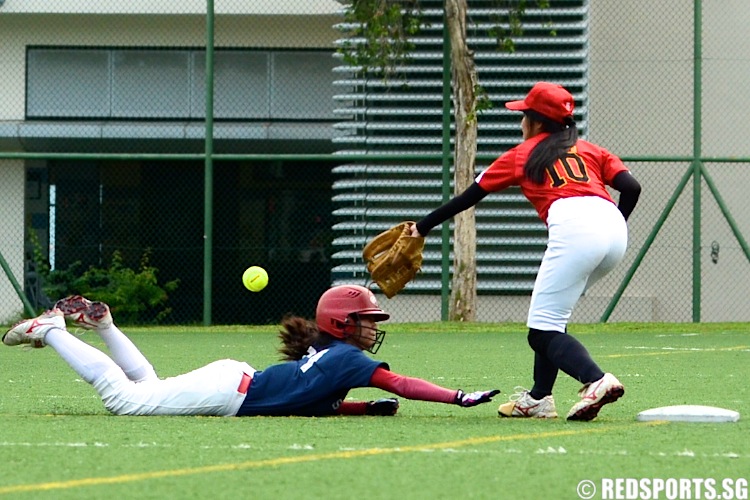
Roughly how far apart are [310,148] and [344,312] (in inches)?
567

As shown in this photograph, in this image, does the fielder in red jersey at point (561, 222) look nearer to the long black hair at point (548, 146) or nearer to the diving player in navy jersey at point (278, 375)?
the long black hair at point (548, 146)

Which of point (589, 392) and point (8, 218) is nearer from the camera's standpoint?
point (589, 392)

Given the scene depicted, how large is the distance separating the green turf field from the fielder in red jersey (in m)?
0.26

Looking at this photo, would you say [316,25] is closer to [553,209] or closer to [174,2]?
[174,2]

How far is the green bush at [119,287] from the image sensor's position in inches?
766

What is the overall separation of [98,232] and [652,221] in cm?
811

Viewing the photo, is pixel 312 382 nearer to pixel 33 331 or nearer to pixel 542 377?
pixel 542 377

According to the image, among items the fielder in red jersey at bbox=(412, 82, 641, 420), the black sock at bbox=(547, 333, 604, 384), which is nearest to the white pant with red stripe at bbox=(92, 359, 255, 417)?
the fielder in red jersey at bbox=(412, 82, 641, 420)

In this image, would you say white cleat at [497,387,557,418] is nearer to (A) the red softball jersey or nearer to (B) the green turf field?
(B) the green turf field

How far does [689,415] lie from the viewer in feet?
22.5

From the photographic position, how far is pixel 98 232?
70.1 ft

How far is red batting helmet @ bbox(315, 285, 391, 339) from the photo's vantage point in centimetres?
719

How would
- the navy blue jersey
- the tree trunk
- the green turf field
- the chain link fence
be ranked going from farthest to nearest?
the chain link fence → the tree trunk → the navy blue jersey → the green turf field

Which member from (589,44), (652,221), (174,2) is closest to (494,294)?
(652,221)
